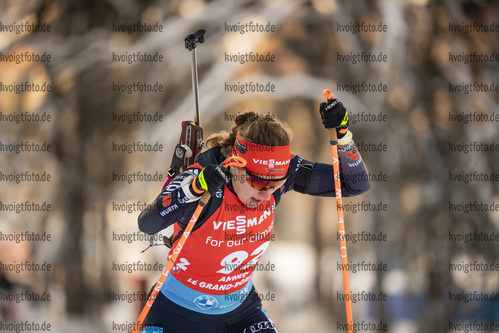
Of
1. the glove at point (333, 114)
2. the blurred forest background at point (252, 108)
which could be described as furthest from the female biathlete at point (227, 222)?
the blurred forest background at point (252, 108)

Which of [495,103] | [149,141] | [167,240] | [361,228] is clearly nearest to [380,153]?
[361,228]

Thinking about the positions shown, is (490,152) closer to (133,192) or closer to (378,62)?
(378,62)

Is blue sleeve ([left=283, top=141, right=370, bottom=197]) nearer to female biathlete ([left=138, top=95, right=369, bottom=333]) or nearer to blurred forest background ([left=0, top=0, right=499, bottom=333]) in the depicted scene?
female biathlete ([left=138, top=95, right=369, bottom=333])

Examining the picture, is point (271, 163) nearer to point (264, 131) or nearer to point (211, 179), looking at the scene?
point (264, 131)

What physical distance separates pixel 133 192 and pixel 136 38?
2.41m

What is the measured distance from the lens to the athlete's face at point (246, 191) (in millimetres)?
2807

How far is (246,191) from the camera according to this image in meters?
2.82

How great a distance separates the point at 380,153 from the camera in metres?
8.31

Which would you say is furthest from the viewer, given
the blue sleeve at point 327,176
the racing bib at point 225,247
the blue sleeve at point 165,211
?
the blue sleeve at point 327,176

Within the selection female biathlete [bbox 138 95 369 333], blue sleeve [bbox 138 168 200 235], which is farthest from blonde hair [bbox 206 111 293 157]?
blue sleeve [bbox 138 168 200 235]

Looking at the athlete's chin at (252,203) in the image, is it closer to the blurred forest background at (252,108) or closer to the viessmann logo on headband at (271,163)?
the viessmann logo on headband at (271,163)

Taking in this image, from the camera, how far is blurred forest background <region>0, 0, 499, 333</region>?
27.2ft

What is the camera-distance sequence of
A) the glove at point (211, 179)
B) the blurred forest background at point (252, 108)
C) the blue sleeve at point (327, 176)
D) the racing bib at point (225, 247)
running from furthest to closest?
the blurred forest background at point (252, 108) → the blue sleeve at point (327, 176) → the racing bib at point (225, 247) → the glove at point (211, 179)

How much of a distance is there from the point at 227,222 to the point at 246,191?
18 cm
